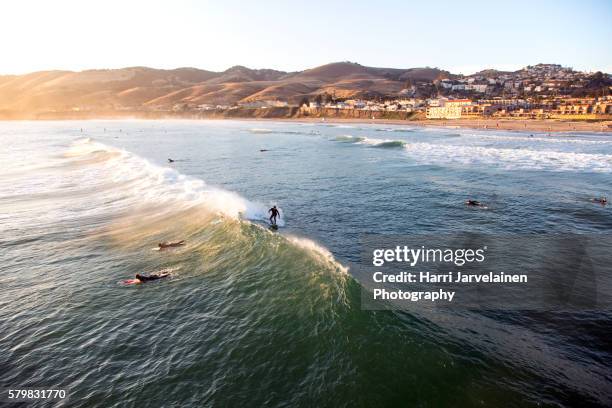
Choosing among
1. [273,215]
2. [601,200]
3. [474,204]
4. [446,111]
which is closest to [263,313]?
[273,215]

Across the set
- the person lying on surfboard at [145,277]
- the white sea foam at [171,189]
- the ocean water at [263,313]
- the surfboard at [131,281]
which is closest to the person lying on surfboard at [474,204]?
the ocean water at [263,313]

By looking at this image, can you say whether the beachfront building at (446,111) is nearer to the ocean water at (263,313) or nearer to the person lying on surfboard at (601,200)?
the ocean water at (263,313)

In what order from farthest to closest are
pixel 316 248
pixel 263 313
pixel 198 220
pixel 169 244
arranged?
pixel 198 220 → pixel 169 244 → pixel 316 248 → pixel 263 313

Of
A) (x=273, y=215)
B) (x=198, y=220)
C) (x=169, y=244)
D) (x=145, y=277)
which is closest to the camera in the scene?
(x=145, y=277)

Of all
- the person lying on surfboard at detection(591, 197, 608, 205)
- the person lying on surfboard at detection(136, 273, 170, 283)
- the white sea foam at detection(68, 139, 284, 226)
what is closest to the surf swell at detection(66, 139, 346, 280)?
the white sea foam at detection(68, 139, 284, 226)

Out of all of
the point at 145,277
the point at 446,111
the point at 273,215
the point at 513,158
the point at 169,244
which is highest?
the point at 446,111

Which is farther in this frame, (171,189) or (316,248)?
(171,189)

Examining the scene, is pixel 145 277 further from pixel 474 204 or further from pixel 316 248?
pixel 474 204

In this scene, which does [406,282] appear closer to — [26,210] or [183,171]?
[26,210]

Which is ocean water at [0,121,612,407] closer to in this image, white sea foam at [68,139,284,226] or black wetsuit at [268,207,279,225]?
white sea foam at [68,139,284,226]
